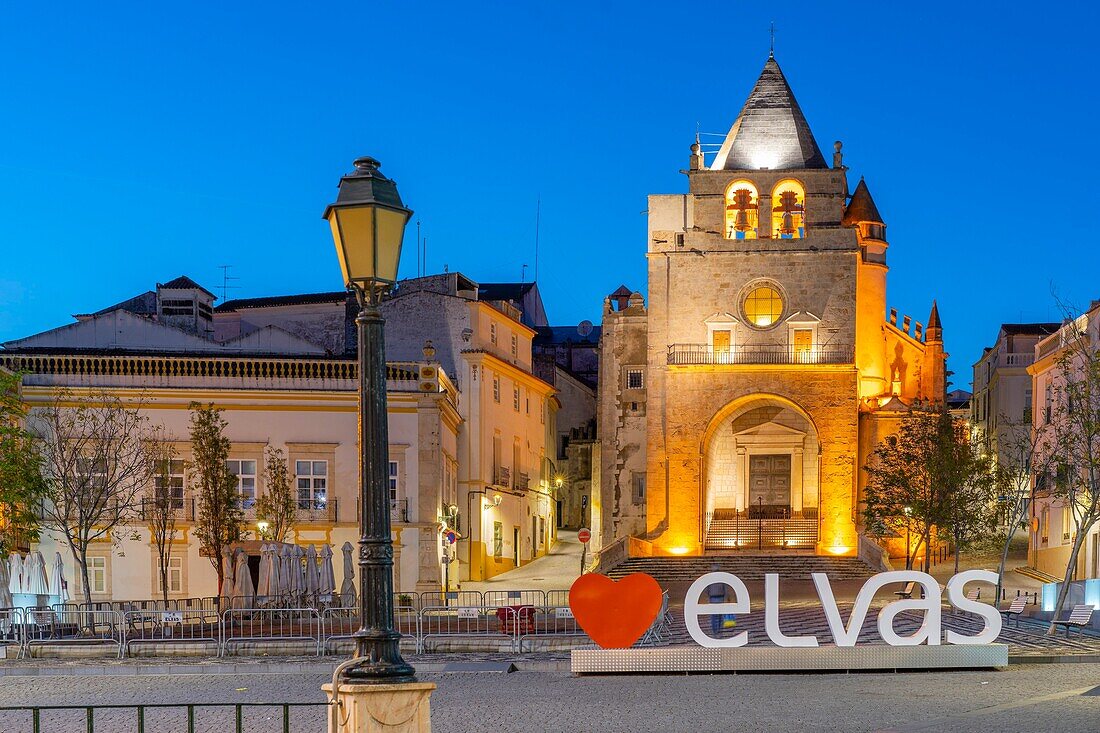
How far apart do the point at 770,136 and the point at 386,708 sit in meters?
53.1

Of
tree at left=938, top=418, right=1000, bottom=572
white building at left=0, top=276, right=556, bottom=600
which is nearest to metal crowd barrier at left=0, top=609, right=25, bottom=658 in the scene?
white building at left=0, top=276, right=556, bottom=600

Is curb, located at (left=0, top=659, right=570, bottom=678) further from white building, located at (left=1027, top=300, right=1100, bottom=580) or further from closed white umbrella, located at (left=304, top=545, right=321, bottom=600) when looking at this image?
white building, located at (left=1027, top=300, right=1100, bottom=580)

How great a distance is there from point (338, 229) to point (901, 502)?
131 ft

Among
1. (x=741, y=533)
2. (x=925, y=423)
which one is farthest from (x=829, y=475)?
(x=925, y=423)

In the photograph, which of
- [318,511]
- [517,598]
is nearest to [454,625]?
[517,598]

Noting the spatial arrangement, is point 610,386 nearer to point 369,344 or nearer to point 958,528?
point 958,528

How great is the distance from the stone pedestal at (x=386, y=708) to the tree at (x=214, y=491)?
28357 mm

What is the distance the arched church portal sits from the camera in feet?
195

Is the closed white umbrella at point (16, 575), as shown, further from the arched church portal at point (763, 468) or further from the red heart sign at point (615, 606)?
the arched church portal at point (763, 468)

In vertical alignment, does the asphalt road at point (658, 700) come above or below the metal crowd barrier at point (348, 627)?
above

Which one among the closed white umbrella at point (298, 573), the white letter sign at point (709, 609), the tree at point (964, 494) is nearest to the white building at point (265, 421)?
the closed white umbrella at point (298, 573)

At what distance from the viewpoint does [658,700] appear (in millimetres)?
19422

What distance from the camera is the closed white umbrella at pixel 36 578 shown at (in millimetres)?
34250

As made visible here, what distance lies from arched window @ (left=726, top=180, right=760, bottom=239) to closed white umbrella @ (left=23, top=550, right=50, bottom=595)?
105 feet
